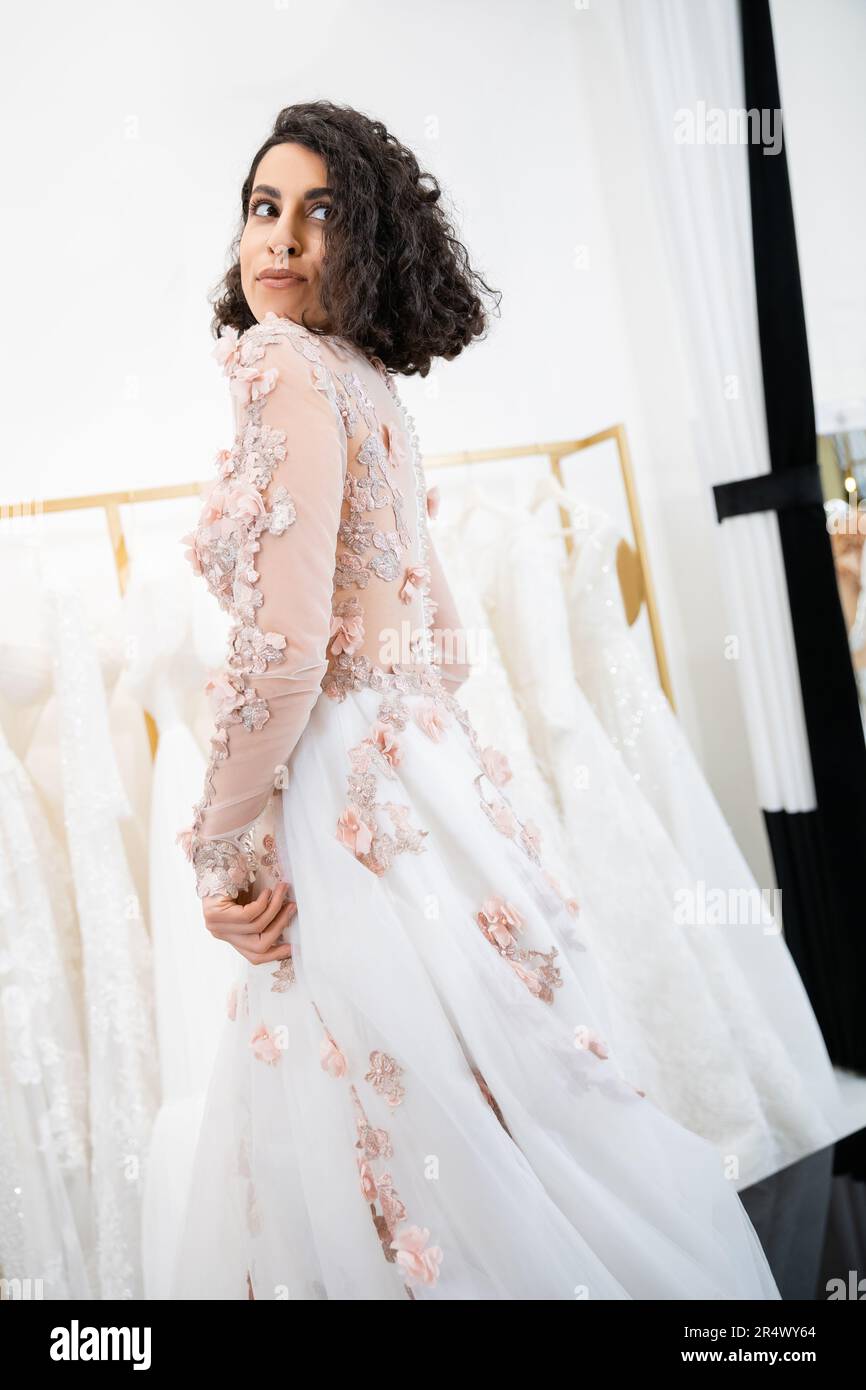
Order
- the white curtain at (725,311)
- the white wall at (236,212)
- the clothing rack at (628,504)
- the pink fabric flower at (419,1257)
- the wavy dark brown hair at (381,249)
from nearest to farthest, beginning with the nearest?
the pink fabric flower at (419,1257)
the wavy dark brown hair at (381,249)
the white wall at (236,212)
the white curtain at (725,311)
the clothing rack at (628,504)

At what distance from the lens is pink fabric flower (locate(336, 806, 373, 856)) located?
3.82 feet

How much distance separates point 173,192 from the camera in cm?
249

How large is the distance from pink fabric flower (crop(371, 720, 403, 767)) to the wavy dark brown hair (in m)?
0.51

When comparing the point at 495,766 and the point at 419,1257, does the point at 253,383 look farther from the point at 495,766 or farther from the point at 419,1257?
the point at 419,1257

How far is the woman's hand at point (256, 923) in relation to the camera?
1.18 meters

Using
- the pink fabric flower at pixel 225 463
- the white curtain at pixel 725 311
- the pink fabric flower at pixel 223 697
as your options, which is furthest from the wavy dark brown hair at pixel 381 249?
the white curtain at pixel 725 311

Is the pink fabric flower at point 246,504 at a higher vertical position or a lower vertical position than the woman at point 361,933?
higher

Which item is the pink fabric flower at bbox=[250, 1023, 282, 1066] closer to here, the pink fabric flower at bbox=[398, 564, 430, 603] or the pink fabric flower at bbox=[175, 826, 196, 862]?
the pink fabric flower at bbox=[175, 826, 196, 862]

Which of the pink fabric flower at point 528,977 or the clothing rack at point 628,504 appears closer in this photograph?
the pink fabric flower at point 528,977

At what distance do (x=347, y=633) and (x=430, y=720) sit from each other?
152 millimetres

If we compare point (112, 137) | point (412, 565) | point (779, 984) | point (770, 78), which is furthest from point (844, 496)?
point (112, 137)

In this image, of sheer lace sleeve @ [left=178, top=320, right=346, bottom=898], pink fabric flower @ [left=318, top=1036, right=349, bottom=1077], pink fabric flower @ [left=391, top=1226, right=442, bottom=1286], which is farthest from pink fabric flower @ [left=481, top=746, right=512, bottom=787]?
pink fabric flower @ [left=391, top=1226, right=442, bottom=1286]

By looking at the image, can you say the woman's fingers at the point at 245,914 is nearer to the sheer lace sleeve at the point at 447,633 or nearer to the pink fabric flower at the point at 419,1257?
the pink fabric flower at the point at 419,1257
